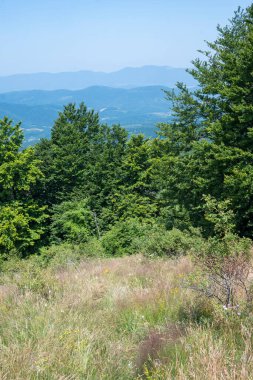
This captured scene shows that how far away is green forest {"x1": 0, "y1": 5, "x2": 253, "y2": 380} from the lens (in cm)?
348

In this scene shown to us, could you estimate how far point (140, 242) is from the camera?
17891 millimetres

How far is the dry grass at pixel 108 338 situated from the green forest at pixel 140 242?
0.7 inches

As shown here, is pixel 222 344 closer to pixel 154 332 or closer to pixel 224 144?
pixel 154 332

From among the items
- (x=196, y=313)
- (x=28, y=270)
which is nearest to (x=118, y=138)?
(x=28, y=270)

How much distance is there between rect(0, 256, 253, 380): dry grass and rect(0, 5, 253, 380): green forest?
0.02 metres

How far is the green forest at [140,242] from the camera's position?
3.48 meters

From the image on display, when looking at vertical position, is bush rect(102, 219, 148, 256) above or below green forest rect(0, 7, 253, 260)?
below

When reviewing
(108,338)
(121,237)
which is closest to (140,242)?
(121,237)

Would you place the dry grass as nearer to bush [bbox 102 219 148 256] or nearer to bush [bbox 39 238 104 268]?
bush [bbox 39 238 104 268]

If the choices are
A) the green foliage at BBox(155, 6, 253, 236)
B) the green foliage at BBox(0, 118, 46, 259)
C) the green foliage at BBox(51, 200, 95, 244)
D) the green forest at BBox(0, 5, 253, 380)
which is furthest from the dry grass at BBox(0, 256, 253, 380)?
the green foliage at BBox(51, 200, 95, 244)

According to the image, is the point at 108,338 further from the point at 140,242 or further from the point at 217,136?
the point at 217,136

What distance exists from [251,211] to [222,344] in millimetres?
14485

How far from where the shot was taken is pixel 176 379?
2838 mm

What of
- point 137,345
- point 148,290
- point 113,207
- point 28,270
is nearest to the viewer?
point 137,345
